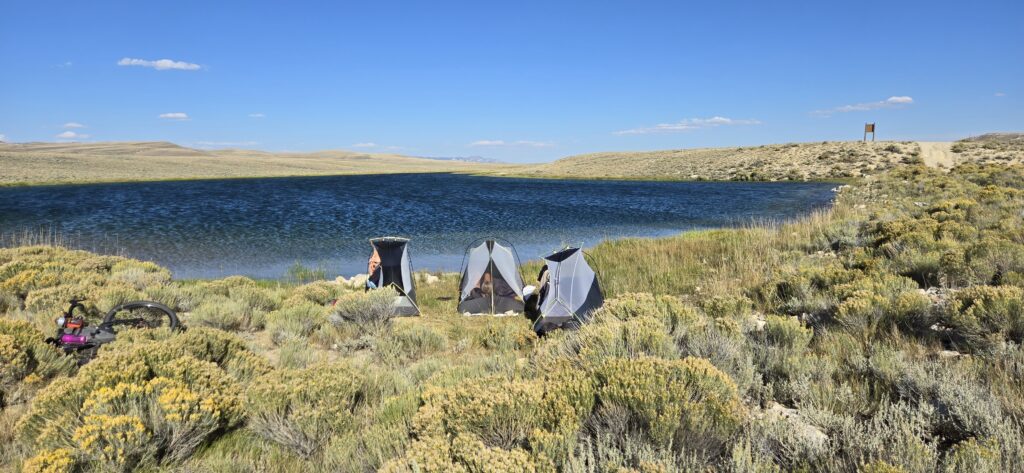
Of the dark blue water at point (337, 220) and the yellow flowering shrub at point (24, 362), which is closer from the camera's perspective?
the yellow flowering shrub at point (24, 362)

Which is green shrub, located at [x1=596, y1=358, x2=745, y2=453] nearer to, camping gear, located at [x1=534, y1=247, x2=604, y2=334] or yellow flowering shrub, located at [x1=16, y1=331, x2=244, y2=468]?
yellow flowering shrub, located at [x1=16, y1=331, x2=244, y2=468]

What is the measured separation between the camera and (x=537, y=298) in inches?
427

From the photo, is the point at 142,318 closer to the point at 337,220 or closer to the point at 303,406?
the point at 303,406

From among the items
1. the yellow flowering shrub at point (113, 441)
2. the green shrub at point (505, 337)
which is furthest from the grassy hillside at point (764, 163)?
the yellow flowering shrub at point (113, 441)

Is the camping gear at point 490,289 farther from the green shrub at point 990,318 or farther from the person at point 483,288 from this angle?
the green shrub at point 990,318

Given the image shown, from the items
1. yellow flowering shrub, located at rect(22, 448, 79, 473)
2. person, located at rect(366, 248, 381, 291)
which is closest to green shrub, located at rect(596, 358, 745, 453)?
yellow flowering shrub, located at rect(22, 448, 79, 473)

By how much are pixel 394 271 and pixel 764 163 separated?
65314 mm

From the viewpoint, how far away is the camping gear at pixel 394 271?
10.8 meters

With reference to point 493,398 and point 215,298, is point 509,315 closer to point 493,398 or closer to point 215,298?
point 215,298

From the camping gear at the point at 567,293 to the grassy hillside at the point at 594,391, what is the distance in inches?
40.8

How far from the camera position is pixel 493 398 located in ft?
12.6

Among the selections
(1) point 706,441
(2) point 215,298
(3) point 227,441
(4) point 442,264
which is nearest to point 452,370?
(3) point 227,441

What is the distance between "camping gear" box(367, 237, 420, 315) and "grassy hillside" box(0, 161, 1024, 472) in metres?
2.26

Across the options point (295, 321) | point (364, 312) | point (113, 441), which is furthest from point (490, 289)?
point (113, 441)
